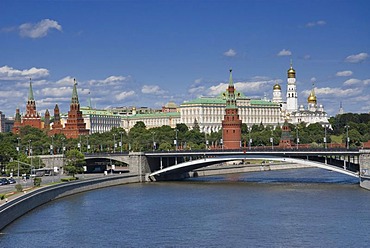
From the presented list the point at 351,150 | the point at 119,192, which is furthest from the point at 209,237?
the point at 351,150

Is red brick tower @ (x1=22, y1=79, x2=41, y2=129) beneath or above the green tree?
above

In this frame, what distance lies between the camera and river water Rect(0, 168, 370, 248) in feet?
142

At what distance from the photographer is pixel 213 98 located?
19450cm

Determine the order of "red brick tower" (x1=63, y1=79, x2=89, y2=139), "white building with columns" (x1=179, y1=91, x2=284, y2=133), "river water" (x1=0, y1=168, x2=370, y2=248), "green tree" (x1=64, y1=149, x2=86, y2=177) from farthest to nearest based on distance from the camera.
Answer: "white building with columns" (x1=179, y1=91, x2=284, y2=133) → "red brick tower" (x1=63, y1=79, x2=89, y2=139) → "green tree" (x1=64, y1=149, x2=86, y2=177) → "river water" (x1=0, y1=168, x2=370, y2=248)

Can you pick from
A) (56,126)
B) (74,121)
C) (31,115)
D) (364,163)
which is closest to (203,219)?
(364,163)

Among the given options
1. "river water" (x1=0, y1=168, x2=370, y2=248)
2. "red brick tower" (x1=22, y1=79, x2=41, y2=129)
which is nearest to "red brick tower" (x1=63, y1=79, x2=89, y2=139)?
"red brick tower" (x1=22, y1=79, x2=41, y2=129)

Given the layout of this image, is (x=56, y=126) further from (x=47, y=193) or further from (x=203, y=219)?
(x=203, y=219)

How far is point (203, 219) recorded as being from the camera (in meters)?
51.7

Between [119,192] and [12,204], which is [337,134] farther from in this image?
[12,204]

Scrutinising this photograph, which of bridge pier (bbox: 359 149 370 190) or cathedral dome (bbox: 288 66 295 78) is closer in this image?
bridge pier (bbox: 359 149 370 190)

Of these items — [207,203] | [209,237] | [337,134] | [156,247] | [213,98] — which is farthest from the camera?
[213,98]

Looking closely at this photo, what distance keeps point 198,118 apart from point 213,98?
31.0 ft

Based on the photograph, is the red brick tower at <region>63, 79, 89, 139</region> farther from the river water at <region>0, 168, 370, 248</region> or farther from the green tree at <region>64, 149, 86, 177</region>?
the river water at <region>0, 168, 370, 248</region>

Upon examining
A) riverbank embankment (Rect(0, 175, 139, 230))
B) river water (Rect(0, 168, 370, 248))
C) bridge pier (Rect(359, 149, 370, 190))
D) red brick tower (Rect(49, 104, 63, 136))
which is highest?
red brick tower (Rect(49, 104, 63, 136))
